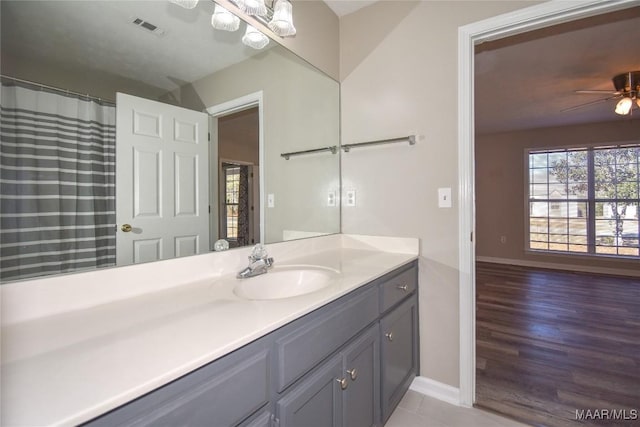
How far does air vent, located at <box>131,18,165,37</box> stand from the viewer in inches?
42.7

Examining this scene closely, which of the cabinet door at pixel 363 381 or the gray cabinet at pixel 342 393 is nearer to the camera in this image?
the gray cabinet at pixel 342 393

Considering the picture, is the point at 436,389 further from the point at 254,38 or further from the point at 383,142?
the point at 254,38

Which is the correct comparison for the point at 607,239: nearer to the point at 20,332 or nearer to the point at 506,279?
the point at 506,279

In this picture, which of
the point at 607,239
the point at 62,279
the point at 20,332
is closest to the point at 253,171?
the point at 62,279

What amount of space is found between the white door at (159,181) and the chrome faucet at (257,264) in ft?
0.66

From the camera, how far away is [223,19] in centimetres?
132

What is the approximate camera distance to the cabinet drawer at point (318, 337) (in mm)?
803

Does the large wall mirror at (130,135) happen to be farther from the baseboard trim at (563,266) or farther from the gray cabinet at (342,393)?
the baseboard trim at (563,266)

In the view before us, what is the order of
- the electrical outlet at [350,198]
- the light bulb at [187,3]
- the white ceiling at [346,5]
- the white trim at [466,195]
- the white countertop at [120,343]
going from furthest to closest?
the electrical outlet at [350,198] → the white ceiling at [346,5] → the white trim at [466,195] → the light bulb at [187,3] → the white countertop at [120,343]

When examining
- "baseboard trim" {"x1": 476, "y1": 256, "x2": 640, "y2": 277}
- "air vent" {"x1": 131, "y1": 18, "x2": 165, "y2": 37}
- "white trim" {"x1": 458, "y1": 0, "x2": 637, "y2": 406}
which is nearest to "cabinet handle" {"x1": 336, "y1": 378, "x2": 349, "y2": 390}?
"white trim" {"x1": 458, "y1": 0, "x2": 637, "y2": 406}

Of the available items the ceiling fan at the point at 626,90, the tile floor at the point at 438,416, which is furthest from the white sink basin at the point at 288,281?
the ceiling fan at the point at 626,90

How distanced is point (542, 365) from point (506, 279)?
253 cm

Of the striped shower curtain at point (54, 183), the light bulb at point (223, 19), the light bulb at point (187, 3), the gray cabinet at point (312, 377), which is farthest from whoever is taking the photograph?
the light bulb at point (223, 19)

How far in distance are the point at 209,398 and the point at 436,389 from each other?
155 centimetres
